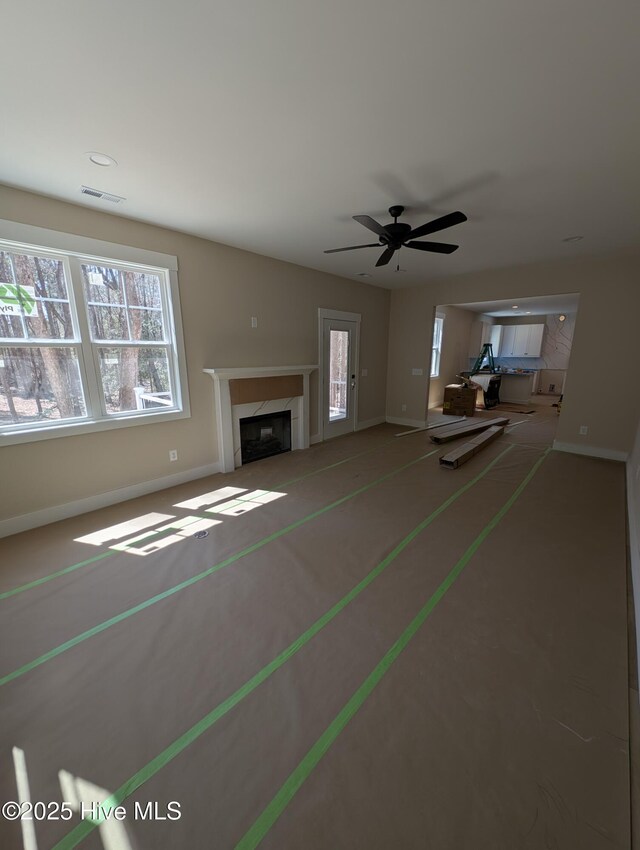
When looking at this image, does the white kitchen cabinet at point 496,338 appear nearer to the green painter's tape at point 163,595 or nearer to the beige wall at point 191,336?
the beige wall at point 191,336

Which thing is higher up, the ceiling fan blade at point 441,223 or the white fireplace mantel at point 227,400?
the ceiling fan blade at point 441,223

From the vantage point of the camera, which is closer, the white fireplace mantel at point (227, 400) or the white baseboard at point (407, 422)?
the white fireplace mantel at point (227, 400)

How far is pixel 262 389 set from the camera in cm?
447

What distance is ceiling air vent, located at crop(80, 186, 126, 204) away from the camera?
2.60 m

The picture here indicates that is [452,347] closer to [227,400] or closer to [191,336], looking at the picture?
[227,400]

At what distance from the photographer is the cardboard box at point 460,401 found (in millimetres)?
7699

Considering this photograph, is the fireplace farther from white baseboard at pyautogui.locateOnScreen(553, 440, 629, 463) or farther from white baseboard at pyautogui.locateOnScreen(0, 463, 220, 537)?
white baseboard at pyautogui.locateOnScreen(553, 440, 629, 463)

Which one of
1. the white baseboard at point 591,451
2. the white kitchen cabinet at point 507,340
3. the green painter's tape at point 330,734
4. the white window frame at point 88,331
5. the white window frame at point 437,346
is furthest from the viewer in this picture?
the white kitchen cabinet at point 507,340

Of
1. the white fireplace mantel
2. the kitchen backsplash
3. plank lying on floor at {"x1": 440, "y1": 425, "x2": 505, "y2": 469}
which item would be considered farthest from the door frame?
the kitchen backsplash

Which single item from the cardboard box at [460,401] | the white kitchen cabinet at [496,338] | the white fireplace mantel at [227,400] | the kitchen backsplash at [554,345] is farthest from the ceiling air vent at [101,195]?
the white kitchen cabinet at [496,338]

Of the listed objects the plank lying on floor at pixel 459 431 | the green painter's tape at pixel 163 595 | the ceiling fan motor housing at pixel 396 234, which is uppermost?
the ceiling fan motor housing at pixel 396 234

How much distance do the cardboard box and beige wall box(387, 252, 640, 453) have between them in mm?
2656

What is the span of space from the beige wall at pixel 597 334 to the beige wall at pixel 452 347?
3195 millimetres

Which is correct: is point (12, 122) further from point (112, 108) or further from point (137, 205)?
point (137, 205)
